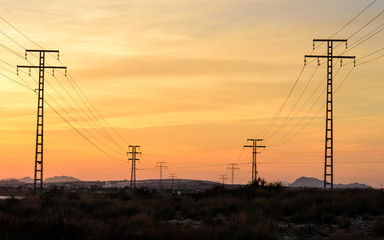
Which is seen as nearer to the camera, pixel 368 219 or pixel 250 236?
pixel 250 236

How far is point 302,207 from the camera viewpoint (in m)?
38.5

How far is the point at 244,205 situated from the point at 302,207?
5188mm

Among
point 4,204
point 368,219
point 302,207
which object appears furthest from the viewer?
point 4,204

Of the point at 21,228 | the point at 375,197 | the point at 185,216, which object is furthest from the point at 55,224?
the point at 375,197

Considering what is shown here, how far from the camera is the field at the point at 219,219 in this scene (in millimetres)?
26219

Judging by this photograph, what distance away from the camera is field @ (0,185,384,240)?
2622 centimetres

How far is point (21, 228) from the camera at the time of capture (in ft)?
85.0

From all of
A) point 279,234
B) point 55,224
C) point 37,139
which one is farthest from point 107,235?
point 37,139

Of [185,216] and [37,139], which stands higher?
[37,139]

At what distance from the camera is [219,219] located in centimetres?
3491

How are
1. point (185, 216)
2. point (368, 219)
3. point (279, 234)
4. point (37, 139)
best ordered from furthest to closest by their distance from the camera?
point (37, 139)
point (185, 216)
point (368, 219)
point (279, 234)

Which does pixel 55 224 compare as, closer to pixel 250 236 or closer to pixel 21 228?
pixel 21 228

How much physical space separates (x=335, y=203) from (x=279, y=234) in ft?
34.9

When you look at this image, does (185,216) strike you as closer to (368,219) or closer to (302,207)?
(302,207)
